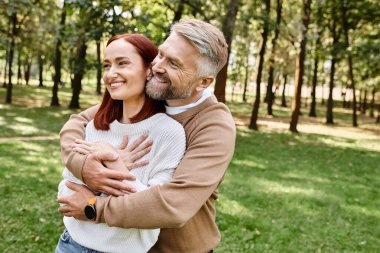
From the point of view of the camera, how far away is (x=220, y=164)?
1.92 metres

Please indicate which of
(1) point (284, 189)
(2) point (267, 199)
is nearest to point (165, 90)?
(2) point (267, 199)

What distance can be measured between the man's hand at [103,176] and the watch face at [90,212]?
0.10 m

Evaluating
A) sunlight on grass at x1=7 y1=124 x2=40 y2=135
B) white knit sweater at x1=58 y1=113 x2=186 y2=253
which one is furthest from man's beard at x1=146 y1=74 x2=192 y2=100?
sunlight on grass at x1=7 y1=124 x2=40 y2=135

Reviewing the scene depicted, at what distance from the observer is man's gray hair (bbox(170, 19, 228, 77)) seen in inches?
76.5

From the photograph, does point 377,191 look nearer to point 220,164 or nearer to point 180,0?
point 180,0

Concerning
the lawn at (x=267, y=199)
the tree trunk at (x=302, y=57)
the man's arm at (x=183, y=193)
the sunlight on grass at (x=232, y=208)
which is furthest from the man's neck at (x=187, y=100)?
the tree trunk at (x=302, y=57)

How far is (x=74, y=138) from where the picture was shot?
2334 mm

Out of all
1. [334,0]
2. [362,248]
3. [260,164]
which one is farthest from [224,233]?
[334,0]

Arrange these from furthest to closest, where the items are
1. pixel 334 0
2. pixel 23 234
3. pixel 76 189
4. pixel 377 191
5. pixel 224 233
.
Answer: pixel 334 0
pixel 377 191
pixel 224 233
pixel 23 234
pixel 76 189

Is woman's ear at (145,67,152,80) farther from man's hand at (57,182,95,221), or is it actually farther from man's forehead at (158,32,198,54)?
man's hand at (57,182,95,221)

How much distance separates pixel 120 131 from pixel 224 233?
15.8 feet

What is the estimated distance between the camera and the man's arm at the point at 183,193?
1.76 meters

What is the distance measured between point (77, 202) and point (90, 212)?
4.9 inches

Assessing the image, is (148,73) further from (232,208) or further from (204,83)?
(232,208)
